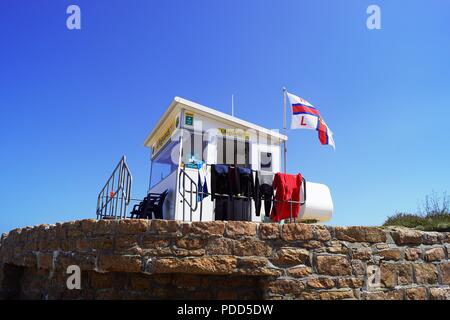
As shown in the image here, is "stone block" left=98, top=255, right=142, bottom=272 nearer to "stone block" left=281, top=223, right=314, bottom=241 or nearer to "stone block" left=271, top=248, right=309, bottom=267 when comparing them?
"stone block" left=271, top=248, right=309, bottom=267

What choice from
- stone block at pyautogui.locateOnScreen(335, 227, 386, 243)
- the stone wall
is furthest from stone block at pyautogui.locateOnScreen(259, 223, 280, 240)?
stone block at pyautogui.locateOnScreen(335, 227, 386, 243)

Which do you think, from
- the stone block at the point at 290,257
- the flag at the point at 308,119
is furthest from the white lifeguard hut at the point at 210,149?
the stone block at the point at 290,257

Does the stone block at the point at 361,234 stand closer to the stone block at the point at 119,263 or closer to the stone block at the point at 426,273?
the stone block at the point at 426,273

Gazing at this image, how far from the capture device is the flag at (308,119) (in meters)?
9.06

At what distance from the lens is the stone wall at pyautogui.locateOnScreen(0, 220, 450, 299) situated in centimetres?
401

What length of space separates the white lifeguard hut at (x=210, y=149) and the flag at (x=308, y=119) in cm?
57

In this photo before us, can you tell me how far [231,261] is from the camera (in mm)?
4020

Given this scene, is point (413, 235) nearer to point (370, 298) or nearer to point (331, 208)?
point (370, 298)

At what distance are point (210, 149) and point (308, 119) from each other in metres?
2.82

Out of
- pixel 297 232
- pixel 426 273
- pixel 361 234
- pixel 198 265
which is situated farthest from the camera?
pixel 426 273

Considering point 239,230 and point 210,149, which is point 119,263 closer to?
point 239,230

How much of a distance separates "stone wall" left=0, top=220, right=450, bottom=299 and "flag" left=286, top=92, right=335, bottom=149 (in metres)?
4.63

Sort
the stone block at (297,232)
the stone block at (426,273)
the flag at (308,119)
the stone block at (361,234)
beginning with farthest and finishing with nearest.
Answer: the flag at (308,119) → the stone block at (426,273) → the stone block at (361,234) → the stone block at (297,232)

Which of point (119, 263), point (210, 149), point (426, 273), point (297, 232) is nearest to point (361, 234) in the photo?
point (297, 232)
